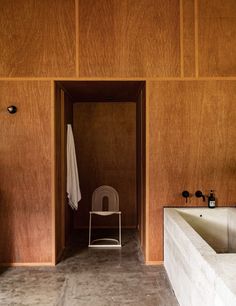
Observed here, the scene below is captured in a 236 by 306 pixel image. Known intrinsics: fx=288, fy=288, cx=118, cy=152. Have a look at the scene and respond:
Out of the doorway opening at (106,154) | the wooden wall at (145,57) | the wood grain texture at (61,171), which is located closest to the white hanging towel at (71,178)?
the wood grain texture at (61,171)

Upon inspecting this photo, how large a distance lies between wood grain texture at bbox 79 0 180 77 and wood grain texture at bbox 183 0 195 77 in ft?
0.26

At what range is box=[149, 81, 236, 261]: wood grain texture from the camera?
3221mm

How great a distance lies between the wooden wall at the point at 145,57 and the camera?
10.5 feet

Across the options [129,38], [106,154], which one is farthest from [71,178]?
[129,38]

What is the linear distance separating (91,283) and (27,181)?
1.30m

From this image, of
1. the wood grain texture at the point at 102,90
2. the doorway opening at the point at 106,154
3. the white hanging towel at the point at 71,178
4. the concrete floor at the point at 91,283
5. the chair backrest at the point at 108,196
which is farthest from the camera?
the doorway opening at the point at 106,154

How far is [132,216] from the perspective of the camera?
4.98 m

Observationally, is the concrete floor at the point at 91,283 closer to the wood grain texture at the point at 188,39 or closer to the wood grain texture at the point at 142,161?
the wood grain texture at the point at 142,161

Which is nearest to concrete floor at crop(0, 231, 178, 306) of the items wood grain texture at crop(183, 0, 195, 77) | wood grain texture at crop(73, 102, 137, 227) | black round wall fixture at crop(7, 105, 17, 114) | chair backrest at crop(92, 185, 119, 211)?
chair backrest at crop(92, 185, 119, 211)

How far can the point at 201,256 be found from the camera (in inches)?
69.5

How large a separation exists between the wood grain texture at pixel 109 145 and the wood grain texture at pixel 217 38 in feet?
6.40

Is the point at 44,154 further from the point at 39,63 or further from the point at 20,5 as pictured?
the point at 20,5

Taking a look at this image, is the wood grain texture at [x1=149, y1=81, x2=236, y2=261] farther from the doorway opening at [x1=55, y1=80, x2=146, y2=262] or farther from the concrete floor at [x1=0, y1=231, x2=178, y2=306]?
the doorway opening at [x1=55, y1=80, x2=146, y2=262]

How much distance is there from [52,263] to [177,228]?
1.59 m
